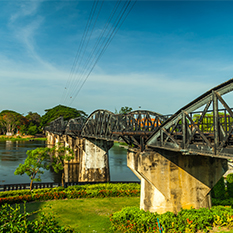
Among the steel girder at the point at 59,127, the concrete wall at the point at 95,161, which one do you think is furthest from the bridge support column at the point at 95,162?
the steel girder at the point at 59,127

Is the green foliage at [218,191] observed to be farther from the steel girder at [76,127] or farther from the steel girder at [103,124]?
the steel girder at [76,127]

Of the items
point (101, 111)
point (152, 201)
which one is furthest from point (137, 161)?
point (101, 111)

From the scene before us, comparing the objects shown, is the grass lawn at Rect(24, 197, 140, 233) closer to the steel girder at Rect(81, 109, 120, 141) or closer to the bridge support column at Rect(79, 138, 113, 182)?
the steel girder at Rect(81, 109, 120, 141)

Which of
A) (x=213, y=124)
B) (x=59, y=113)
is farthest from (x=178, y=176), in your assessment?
(x=59, y=113)

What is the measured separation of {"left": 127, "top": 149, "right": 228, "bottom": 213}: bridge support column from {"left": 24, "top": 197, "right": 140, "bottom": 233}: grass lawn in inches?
201

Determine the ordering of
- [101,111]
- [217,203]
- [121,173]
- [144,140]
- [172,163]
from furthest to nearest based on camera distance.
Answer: [121,173] → [101,111] → [217,203] → [144,140] → [172,163]

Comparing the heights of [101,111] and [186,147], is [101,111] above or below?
above

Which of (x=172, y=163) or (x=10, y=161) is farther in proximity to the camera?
(x=10, y=161)

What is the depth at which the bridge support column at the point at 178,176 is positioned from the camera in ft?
55.9

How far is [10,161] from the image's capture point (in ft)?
206

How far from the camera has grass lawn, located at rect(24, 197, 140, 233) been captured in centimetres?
1835

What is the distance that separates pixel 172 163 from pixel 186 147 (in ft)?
17.4

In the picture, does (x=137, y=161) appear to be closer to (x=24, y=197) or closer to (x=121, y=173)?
(x=24, y=197)

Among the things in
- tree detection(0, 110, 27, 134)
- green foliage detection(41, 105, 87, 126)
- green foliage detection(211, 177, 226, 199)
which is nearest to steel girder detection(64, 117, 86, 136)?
green foliage detection(211, 177, 226, 199)
